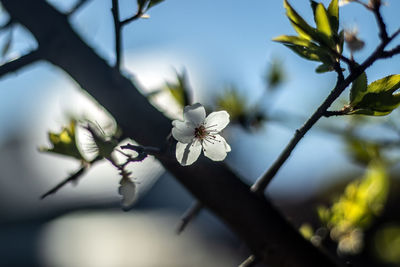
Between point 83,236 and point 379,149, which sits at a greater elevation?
point 379,149

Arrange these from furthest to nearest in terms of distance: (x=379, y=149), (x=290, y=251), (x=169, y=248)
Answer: (x=169, y=248) < (x=379, y=149) < (x=290, y=251)

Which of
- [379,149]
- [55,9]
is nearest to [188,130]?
[55,9]

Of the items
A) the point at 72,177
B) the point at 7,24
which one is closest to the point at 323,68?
the point at 72,177

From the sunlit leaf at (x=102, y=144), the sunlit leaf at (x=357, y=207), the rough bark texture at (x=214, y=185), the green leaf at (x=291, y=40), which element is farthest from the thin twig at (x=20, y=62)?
the sunlit leaf at (x=357, y=207)

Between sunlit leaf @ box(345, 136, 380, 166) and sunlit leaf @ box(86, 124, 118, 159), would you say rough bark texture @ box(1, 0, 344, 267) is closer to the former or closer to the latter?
sunlit leaf @ box(86, 124, 118, 159)

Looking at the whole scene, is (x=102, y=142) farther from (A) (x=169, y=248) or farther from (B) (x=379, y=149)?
(A) (x=169, y=248)

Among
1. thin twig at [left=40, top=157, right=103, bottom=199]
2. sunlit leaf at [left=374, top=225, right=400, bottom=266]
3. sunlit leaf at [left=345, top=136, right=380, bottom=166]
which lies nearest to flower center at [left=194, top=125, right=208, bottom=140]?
thin twig at [left=40, top=157, right=103, bottom=199]

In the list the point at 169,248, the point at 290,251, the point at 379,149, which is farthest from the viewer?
the point at 169,248
